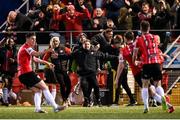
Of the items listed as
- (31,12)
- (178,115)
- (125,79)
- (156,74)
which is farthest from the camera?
(31,12)

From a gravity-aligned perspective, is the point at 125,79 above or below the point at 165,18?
below

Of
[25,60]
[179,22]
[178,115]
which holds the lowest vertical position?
[178,115]

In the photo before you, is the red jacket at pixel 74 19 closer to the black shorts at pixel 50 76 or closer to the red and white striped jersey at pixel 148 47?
the black shorts at pixel 50 76

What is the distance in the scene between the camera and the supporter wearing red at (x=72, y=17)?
25219 mm

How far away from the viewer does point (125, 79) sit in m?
23.0

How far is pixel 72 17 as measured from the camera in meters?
25.3

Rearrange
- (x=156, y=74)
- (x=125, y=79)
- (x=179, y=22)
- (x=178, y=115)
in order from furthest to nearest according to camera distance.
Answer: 1. (x=179, y=22)
2. (x=125, y=79)
3. (x=156, y=74)
4. (x=178, y=115)

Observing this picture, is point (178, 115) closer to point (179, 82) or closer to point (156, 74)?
point (156, 74)

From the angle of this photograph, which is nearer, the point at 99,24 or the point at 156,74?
the point at 156,74

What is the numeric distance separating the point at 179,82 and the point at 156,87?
18.0 feet

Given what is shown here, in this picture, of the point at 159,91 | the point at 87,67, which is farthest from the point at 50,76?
the point at 159,91

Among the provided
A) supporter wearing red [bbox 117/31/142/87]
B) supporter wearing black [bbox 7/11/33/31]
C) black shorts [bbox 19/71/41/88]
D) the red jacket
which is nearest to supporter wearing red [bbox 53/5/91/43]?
the red jacket

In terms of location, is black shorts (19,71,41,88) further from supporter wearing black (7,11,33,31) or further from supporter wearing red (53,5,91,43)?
supporter wearing black (7,11,33,31)

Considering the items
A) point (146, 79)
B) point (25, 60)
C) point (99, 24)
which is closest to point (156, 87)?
point (146, 79)
